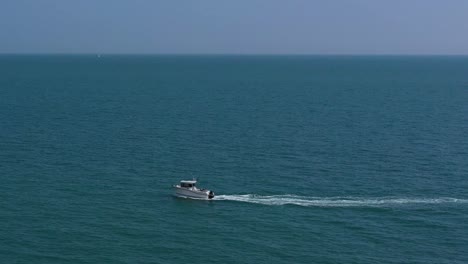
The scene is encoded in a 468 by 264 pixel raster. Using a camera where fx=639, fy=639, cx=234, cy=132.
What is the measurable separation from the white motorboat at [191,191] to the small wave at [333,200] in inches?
55.9

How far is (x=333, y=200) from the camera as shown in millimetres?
87188

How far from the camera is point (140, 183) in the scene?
95.1 metres

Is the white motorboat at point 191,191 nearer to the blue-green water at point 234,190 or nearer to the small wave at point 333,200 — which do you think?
the blue-green water at point 234,190

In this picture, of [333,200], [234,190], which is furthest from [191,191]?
[333,200]

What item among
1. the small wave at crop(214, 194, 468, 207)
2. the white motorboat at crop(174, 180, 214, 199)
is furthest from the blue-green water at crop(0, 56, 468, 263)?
the white motorboat at crop(174, 180, 214, 199)

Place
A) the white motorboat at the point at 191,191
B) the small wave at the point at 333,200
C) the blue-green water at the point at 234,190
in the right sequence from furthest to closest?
the white motorboat at the point at 191,191 → the small wave at the point at 333,200 → the blue-green water at the point at 234,190

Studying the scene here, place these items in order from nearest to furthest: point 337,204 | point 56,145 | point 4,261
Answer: point 4,261
point 337,204
point 56,145

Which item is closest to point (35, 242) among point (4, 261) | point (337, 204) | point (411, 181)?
point (4, 261)

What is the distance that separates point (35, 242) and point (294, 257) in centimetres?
2851

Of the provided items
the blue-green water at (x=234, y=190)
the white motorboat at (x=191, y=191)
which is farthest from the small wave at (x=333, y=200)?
the white motorboat at (x=191, y=191)

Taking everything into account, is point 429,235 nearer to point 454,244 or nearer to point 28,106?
point 454,244

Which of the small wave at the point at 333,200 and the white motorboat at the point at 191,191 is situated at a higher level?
the white motorboat at the point at 191,191

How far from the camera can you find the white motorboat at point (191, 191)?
87312 mm

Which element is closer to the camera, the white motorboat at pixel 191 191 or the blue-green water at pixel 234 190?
the blue-green water at pixel 234 190
